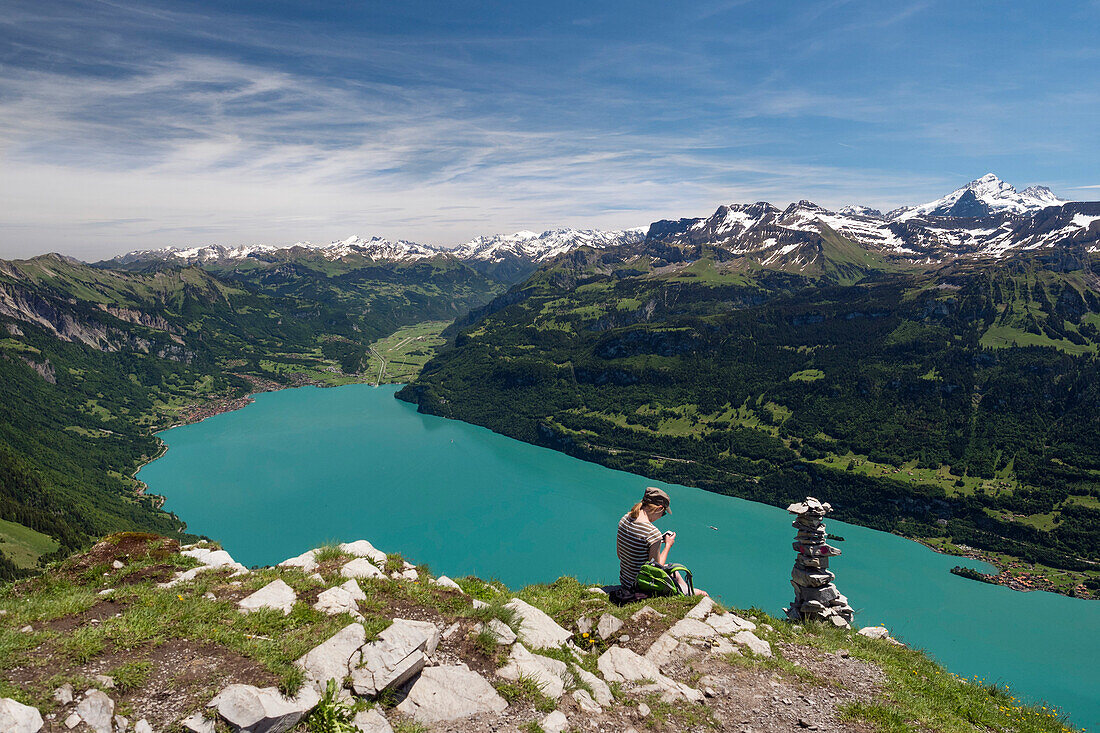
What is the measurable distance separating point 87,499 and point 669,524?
146m

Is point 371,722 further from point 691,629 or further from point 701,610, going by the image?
point 701,610

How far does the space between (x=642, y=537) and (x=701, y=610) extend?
2.54 m

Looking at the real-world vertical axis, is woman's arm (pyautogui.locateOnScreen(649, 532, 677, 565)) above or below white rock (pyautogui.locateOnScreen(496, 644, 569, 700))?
above

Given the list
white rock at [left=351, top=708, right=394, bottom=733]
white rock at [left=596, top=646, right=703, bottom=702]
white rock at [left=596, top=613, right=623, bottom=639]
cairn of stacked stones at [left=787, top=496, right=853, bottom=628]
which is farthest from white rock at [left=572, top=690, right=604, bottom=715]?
cairn of stacked stones at [left=787, top=496, right=853, bottom=628]

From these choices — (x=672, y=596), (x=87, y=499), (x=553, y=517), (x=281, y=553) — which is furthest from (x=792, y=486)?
(x=87, y=499)

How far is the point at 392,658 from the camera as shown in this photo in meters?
9.12

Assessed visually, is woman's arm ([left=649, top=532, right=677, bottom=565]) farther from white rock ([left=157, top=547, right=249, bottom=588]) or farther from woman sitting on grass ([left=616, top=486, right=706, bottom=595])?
white rock ([left=157, top=547, right=249, bottom=588])

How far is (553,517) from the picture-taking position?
12875 cm

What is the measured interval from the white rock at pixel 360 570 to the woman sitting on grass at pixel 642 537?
7.07 meters

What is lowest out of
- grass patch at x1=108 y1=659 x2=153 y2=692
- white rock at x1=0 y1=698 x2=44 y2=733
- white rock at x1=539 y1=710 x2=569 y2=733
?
white rock at x1=539 y1=710 x2=569 y2=733

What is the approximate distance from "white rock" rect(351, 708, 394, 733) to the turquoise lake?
4971cm

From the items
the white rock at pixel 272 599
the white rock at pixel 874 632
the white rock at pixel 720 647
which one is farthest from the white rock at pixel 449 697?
the white rock at pixel 874 632

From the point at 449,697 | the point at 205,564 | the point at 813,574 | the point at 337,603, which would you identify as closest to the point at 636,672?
the point at 449,697

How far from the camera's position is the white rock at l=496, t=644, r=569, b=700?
9.80 m
